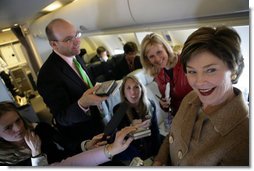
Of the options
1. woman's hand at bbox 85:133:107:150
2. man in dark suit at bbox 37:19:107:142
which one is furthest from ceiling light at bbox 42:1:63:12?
woman's hand at bbox 85:133:107:150

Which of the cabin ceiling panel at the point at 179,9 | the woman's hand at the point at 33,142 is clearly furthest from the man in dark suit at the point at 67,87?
the cabin ceiling panel at the point at 179,9

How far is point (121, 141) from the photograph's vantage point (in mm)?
906

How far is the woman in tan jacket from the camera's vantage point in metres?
0.66

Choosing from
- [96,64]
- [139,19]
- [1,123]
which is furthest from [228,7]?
[1,123]

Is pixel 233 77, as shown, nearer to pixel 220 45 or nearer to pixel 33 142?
pixel 220 45

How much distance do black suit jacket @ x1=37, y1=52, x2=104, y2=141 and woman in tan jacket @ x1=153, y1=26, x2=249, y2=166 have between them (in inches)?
15.8

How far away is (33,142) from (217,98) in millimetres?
760

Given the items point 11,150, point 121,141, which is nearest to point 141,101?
point 121,141

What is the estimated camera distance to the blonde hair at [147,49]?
0.77 m

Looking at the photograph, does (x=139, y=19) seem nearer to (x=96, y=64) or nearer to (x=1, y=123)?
(x=96, y=64)

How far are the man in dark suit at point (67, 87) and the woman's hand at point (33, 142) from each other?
0.42 feet

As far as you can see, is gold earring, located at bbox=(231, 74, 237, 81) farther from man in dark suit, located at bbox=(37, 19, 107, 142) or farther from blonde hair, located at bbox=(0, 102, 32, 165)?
blonde hair, located at bbox=(0, 102, 32, 165)

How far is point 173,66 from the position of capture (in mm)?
779

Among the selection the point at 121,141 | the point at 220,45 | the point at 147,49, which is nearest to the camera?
the point at 220,45
